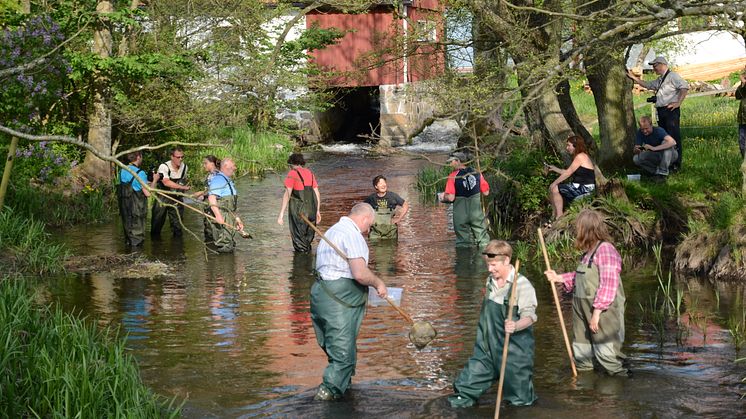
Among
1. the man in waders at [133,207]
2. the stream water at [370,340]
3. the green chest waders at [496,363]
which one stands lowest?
the stream water at [370,340]

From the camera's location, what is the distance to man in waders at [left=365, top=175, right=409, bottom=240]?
59.1 feet

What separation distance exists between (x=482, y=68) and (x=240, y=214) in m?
6.40

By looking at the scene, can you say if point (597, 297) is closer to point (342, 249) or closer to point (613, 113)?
point (342, 249)

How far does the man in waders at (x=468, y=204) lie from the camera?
57.4 ft

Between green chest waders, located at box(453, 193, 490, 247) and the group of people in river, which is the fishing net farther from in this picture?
green chest waders, located at box(453, 193, 490, 247)

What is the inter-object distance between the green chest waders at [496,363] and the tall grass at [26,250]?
8104 mm

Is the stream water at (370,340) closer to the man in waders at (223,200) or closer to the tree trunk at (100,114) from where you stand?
the man in waders at (223,200)

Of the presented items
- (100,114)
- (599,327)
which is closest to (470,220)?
(599,327)

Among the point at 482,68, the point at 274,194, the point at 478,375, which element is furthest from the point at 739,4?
the point at 274,194

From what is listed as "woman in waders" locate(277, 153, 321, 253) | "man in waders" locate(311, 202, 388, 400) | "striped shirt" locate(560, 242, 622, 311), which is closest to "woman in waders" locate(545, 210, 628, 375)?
"striped shirt" locate(560, 242, 622, 311)

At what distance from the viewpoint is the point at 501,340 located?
29.9ft

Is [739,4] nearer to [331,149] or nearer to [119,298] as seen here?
[119,298]

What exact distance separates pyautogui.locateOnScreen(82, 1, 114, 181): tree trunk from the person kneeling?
1122 cm

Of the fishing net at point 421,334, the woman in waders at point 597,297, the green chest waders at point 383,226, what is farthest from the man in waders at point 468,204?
the fishing net at point 421,334
